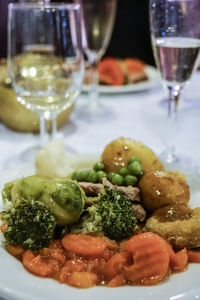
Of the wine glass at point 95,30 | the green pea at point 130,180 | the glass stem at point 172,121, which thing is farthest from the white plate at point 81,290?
the wine glass at point 95,30

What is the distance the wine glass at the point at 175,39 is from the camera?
64.3 inches

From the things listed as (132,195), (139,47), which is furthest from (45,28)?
(139,47)

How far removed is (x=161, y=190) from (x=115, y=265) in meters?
0.31

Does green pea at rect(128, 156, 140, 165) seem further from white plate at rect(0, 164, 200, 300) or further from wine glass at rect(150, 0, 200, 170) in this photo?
white plate at rect(0, 164, 200, 300)

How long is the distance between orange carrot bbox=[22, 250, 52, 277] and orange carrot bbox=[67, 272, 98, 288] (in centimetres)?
6

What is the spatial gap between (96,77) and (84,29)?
10.6 inches

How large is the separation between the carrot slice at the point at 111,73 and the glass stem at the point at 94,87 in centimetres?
15

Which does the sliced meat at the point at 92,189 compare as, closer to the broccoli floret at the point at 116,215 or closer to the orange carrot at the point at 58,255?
the broccoli floret at the point at 116,215

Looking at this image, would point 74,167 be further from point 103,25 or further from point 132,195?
point 103,25

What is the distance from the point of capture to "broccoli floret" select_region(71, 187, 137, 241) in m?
1.14

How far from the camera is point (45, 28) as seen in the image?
1.79 metres

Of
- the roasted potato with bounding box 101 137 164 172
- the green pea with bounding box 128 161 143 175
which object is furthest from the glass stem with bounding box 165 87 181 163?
the green pea with bounding box 128 161 143 175

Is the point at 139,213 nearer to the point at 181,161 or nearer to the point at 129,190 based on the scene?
the point at 129,190

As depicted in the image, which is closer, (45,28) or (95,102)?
(45,28)
